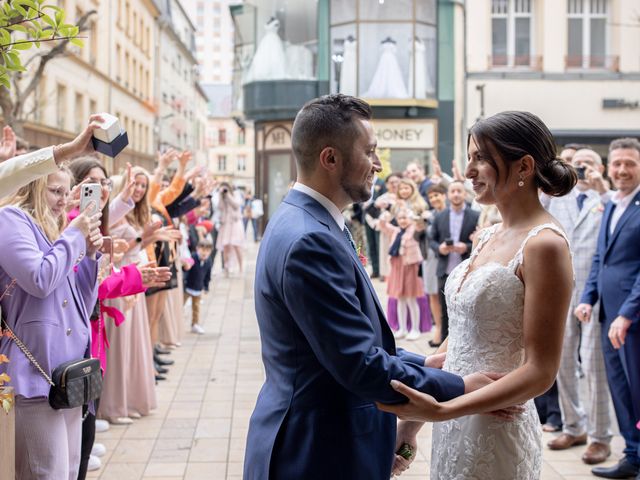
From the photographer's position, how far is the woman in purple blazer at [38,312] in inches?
140

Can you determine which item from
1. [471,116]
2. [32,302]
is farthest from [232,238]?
[32,302]

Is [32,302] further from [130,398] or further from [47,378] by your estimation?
[130,398]

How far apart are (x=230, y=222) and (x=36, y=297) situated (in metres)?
14.9

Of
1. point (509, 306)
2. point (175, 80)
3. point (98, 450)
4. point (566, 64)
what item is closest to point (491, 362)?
point (509, 306)

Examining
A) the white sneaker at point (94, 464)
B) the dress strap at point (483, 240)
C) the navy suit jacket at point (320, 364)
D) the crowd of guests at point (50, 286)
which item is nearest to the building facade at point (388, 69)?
the white sneaker at point (94, 464)

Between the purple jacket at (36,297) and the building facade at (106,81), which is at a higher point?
the building facade at (106,81)

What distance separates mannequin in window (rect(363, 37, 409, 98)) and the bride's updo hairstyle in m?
24.1

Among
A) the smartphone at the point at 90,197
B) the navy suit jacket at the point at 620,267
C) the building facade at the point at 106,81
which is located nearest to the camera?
the smartphone at the point at 90,197

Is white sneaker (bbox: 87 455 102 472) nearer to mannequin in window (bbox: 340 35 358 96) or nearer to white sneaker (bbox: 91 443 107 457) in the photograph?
white sneaker (bbox: 91 443 107 457)

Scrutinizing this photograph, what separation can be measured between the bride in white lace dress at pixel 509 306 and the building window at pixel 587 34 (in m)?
23.6

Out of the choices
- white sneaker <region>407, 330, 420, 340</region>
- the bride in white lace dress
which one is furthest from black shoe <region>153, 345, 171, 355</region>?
the bride in white lace dress

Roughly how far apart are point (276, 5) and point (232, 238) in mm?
13713

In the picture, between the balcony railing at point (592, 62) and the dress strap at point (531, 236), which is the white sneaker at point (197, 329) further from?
the balcony railing at point (592, 62)

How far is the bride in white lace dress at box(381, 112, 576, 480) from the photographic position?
2.64 meters
